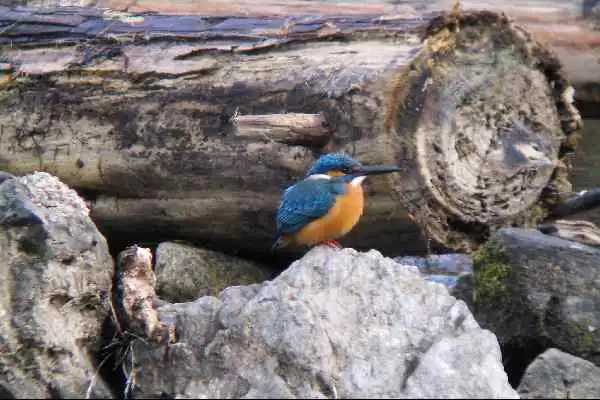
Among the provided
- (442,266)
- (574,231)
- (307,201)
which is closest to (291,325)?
(307,201)

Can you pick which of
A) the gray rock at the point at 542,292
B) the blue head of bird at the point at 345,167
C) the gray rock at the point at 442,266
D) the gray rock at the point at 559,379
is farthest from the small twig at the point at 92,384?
the gray rock at the point at 442,266

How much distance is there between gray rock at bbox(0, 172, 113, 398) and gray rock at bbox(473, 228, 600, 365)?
5.98 ft

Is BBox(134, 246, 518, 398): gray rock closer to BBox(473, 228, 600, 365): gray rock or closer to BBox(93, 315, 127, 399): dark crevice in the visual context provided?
BBox(93, 315, 127, 399): dark crevice

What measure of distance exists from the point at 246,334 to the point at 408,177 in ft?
5.17

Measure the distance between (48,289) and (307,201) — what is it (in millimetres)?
1380

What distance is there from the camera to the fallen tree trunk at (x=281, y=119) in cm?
576

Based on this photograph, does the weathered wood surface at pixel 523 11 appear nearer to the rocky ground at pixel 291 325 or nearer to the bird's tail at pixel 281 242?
the bird's tail at pixel 281 242

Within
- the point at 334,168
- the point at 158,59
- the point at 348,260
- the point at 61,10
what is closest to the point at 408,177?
the point at 334,168

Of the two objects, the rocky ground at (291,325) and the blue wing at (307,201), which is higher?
the blue wing at (307,201)

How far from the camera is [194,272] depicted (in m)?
6.24

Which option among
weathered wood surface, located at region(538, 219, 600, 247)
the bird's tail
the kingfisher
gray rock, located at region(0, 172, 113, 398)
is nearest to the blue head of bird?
the kingfisher

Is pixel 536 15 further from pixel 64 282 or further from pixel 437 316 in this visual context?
pixel 64 282

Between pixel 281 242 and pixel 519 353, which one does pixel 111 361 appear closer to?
pixel 281 242

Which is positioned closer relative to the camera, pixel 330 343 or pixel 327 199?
pixel 330 343
